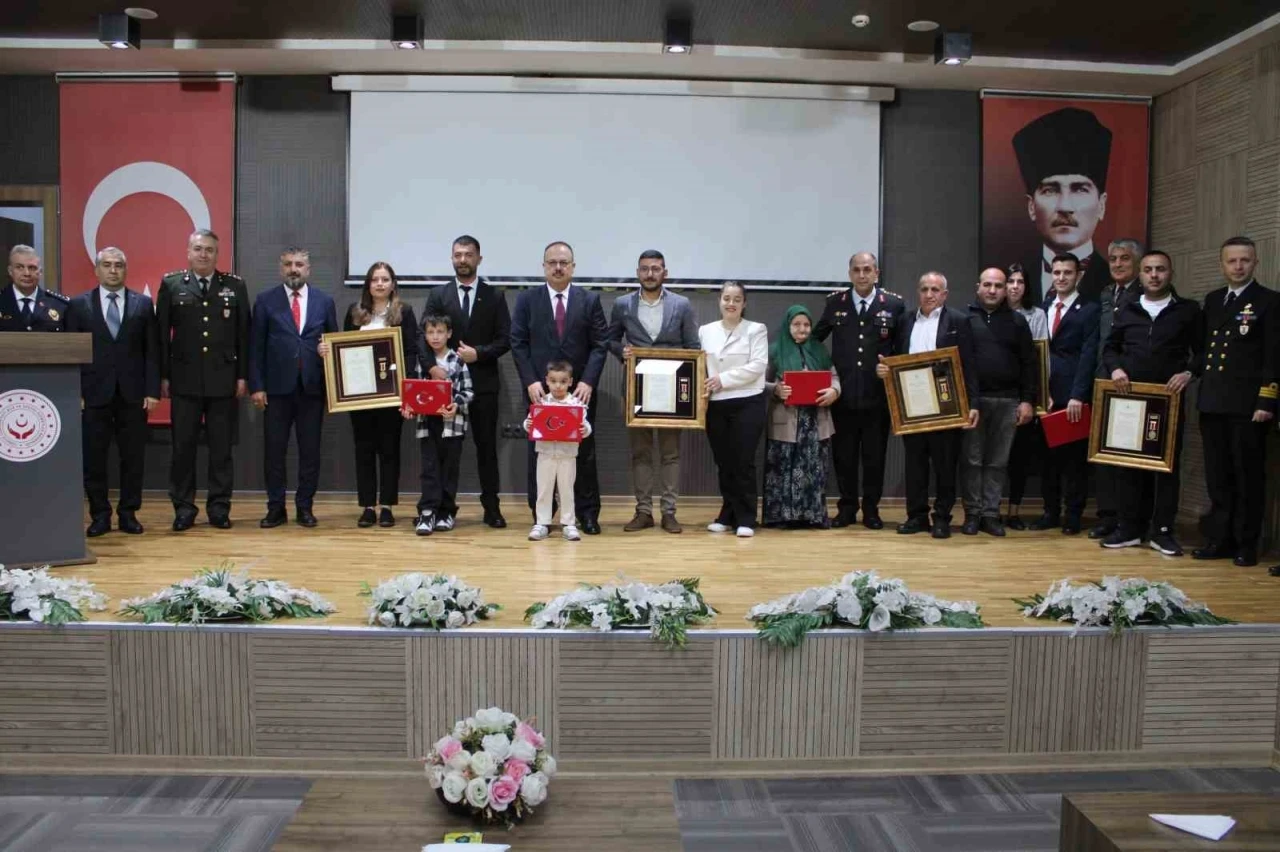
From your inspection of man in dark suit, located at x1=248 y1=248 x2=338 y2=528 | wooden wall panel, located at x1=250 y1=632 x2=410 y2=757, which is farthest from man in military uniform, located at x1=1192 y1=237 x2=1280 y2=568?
man in dark suit, located at x1=248 y1=248 x2=338 y2=528

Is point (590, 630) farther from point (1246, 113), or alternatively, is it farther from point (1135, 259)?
point (1246, 113)

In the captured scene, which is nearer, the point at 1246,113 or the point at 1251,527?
the point at 1251,527

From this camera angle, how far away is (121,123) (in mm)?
6137

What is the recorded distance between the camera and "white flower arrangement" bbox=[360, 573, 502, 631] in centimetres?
302

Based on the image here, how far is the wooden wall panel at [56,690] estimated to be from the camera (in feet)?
9.96

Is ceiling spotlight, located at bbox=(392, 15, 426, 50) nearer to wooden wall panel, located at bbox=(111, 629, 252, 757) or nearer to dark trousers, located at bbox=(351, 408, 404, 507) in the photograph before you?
dark trousers, located at bbox=(351, 408, 404, 507)

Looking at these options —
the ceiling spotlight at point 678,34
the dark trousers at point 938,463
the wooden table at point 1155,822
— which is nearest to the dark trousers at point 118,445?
the ceiling spotlight at point 678,34

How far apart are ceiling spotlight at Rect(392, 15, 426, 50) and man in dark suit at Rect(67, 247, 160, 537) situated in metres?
1.82

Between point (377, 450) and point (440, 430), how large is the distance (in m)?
0.46

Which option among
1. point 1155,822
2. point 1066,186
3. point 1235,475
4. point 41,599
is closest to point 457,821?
point 1155,822

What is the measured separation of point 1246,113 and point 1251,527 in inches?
96.0

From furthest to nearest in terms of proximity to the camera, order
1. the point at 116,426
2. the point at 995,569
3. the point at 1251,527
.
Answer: the point at 116,426, the point at 1251,527, the point at 995,569

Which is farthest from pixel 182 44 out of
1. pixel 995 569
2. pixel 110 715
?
pixel 995 569

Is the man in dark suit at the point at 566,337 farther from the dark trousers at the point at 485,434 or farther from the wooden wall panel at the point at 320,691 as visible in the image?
the wooden wall panel at the point at 320,691
